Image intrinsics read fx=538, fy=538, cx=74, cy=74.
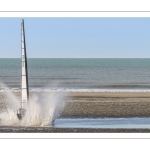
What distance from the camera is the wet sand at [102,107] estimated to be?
12.4 m

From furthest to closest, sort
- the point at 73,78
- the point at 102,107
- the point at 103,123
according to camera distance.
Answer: the point at 73,78 < the point at 102,107 < the point at 103,123

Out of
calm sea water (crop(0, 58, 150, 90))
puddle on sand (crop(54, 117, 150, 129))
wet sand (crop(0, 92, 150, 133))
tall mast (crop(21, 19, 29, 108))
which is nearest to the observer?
wet sand (crop(0, 92, 150, 133))

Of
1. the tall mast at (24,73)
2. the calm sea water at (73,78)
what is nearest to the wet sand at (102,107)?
the tall mast at (24,73)

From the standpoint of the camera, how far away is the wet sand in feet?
40.6

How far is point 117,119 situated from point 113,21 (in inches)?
665

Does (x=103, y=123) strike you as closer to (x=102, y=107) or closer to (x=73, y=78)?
(x=102, y=107)

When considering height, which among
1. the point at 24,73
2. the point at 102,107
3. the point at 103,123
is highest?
the point at 102,107

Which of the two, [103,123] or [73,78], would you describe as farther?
[73,78]

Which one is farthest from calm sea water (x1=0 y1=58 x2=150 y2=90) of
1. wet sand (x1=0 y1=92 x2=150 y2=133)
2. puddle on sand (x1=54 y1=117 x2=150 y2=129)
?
puddle on sand (x1=54 y1=117 x2=150 y2=129)

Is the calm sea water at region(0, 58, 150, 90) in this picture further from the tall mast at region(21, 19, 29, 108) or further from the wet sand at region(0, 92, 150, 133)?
the tall mast at region(21, 19, 29, 108)

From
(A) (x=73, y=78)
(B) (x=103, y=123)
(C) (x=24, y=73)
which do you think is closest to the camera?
(C) (x=24, y=73)

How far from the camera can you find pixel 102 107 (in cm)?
1844

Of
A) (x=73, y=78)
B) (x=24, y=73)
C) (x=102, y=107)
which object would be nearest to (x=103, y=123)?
(x=24, y=73)
